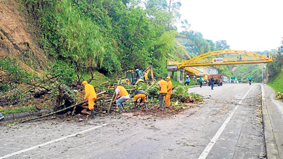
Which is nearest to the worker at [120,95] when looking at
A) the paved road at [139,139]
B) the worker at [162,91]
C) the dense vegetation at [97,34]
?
the paved road at [139,139]

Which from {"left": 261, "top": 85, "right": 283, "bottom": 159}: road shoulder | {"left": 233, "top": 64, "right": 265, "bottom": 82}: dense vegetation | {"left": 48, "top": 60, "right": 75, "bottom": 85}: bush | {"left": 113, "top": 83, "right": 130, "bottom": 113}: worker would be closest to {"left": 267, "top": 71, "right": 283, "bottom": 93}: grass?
{"left": 261, "top": 85, "right": 283, "bottom": 159}: road shoulder

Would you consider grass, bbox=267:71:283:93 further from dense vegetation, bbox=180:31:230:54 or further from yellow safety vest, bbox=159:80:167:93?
dense vegetation, bbox=180:31:230:54

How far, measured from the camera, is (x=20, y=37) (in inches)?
624

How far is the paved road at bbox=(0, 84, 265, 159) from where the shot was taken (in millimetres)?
4746

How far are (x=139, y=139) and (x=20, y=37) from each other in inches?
559

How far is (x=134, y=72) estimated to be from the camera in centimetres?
2222

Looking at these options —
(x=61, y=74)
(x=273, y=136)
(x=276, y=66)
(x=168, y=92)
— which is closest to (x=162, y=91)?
(x=168, y=92)

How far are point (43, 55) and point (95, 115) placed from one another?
9.95 m

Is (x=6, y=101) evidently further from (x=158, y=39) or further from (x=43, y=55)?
(x=158, y=39)

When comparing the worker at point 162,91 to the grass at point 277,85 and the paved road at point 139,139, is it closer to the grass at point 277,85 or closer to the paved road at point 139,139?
the paved road at point 139,139

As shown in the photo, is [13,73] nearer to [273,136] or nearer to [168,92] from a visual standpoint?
[168,92]

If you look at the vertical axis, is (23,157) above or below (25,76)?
below

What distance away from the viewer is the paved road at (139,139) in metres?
4.75

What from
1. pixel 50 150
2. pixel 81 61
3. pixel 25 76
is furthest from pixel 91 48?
pixel 50 150
